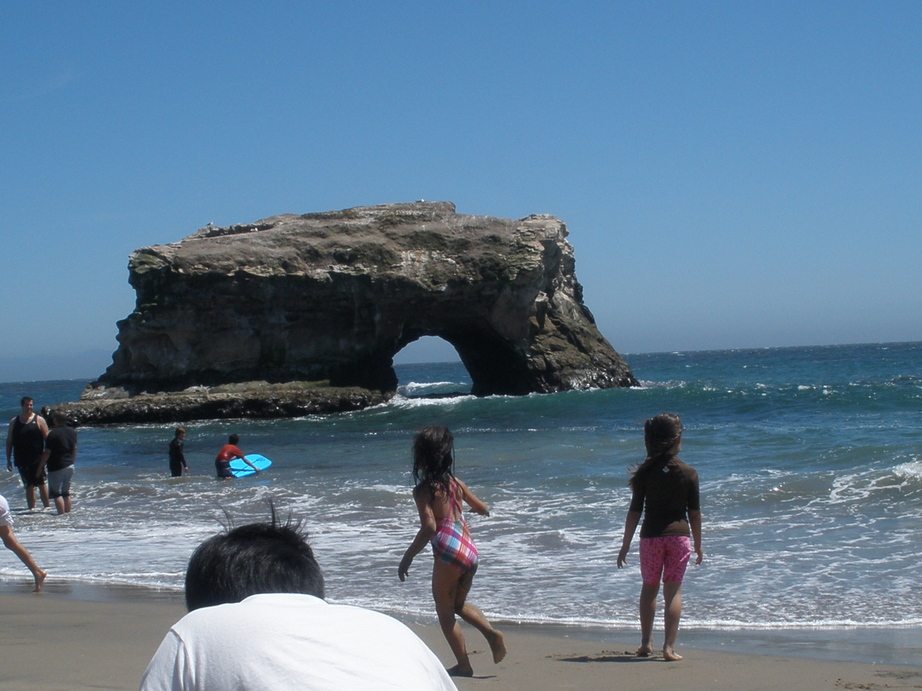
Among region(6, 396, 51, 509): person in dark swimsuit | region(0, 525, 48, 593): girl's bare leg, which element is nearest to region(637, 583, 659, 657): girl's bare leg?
region(0, 525, 48, 593): girl's bare leg

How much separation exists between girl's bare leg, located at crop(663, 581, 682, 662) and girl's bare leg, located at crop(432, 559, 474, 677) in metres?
1.11

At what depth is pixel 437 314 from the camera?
34.7m

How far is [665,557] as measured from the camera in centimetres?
524

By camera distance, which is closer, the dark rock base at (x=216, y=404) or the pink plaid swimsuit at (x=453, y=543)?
the pink plaid swimsuit at (x=453, y=543)

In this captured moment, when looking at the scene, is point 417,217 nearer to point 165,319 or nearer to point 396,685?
point 165,319

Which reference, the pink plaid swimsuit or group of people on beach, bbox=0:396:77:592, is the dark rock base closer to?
group of people on beach, bbox=0:396:77:592

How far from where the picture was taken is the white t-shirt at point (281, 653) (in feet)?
4.67

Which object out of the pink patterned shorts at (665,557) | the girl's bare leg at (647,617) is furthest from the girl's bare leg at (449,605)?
the pink patterned shorts at (665,557)

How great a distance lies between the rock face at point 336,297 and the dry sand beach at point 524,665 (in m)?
26.7

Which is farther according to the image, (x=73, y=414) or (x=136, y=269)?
(x=136, y=269)

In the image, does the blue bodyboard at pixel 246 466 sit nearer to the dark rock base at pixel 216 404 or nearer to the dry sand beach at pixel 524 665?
the dry sand beach at pixel 524 665

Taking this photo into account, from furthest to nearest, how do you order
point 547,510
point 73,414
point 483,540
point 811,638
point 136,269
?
point 136,269
point 73,414
point 547,510
point 483,540
point 811,638

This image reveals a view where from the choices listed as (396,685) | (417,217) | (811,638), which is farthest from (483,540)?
(417,217)

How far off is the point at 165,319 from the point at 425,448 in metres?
28.7
